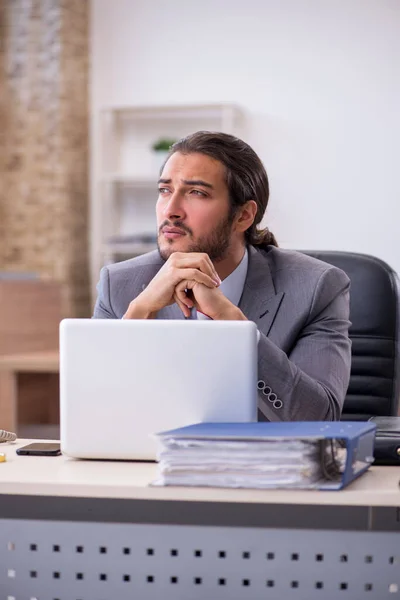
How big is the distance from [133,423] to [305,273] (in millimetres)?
808

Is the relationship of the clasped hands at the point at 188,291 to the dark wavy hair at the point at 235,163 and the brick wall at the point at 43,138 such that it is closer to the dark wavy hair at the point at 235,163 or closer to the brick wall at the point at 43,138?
the dark wavy hair at the point at 235,163

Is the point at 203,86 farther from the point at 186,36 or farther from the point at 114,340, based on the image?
the point at 114,340

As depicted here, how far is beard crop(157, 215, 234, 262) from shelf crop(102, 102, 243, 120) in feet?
10.3

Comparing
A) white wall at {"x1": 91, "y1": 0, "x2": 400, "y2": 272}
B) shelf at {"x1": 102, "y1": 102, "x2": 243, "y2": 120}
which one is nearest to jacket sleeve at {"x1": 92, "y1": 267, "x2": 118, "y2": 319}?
white wall at {"x1": 91, "y1": 0, "x2": 400, "y2": 272}

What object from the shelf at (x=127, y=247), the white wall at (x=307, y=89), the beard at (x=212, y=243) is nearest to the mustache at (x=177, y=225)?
the beard at (x=212, y=243)

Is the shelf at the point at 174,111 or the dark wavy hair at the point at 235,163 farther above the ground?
the shelf at the point at 174,111

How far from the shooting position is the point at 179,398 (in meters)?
1.37

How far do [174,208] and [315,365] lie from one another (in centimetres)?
47

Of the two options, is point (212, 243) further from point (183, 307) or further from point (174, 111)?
point (174, 111)

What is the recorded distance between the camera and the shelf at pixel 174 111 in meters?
5.22

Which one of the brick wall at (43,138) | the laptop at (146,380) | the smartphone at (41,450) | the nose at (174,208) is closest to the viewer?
the laptop at (146,380)

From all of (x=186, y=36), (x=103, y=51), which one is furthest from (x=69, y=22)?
(x=186, y=36)

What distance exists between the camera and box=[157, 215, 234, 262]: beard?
2035mm

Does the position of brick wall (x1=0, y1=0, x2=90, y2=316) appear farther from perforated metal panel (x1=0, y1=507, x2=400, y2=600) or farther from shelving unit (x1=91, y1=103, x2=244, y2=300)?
perforated metal panel (x1=0, y1=507, x2=400, y2=600)
